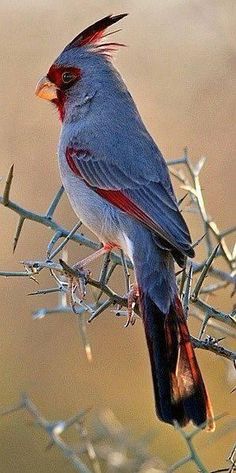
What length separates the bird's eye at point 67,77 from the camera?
4.49m

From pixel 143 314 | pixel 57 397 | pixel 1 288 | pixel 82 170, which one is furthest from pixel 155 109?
pixel 143 314

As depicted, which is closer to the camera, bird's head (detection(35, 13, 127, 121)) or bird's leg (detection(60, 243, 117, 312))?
bird's leg (detection(60, 243, 117, 312))

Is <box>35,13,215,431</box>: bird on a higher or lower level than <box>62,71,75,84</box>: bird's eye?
lower

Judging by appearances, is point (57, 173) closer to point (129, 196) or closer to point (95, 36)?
point (95, 36)

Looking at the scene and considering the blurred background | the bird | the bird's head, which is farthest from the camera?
the blurred background

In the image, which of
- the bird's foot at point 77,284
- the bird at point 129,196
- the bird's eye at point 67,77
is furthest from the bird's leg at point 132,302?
the bird's eye at point 67,77

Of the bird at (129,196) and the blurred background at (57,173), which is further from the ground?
the bird at (129,196)

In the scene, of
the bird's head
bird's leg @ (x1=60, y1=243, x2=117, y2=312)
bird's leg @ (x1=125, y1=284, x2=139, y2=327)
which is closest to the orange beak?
the bird's head

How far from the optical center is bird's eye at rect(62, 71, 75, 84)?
177 inches

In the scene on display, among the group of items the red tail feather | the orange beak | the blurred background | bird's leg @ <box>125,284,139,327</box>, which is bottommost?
the blurred background

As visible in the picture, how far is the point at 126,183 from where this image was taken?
386cm

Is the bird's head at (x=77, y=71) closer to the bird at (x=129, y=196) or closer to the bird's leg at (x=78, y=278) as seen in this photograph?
the bird at (x=129, y=196)

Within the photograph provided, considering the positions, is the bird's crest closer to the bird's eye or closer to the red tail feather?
the bird's eye

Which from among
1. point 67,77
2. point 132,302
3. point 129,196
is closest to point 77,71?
point 67,77
